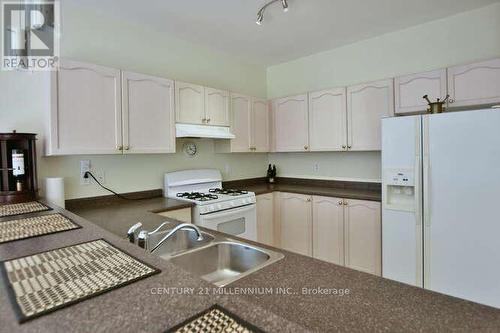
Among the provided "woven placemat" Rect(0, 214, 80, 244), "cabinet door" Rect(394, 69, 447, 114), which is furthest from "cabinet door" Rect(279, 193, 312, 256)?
"woven placemat" Rect(0, 214, 80, 244)

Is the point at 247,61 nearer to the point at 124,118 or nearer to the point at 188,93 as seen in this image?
the point at 188,93

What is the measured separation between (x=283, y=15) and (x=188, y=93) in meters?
1.12

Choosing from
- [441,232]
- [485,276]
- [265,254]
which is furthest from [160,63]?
[485,276]

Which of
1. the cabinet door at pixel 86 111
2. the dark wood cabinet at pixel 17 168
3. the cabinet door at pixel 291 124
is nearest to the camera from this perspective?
the dark wood cabinet at pixel 17 168

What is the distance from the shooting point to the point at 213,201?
248cm

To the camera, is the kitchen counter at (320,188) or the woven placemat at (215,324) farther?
the kitchen counter at (320,188)

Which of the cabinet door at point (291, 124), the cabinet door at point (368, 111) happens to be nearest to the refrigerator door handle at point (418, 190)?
the cabinet door at point (368, 111)

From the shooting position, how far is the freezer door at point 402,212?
2.19 metres

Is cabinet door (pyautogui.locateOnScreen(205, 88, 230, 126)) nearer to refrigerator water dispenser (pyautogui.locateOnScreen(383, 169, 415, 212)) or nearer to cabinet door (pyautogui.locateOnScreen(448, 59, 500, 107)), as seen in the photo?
refrigerator water dispenser (pyautogui.locateOnScreen(383, 169, 415, 212))

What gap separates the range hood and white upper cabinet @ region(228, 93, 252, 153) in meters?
0.14

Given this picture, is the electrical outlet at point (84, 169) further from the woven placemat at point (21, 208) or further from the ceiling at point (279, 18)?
the ceiling at point (279, 18)

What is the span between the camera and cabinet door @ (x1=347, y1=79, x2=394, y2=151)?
2.73 metres

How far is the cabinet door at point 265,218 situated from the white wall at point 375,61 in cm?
77

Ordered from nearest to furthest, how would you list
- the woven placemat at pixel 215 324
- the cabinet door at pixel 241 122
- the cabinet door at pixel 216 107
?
1. the woven placemat at pixel 215 324
2. the cabinet door at pixel 216 107
3. the cabinet door at pixel 241 122
